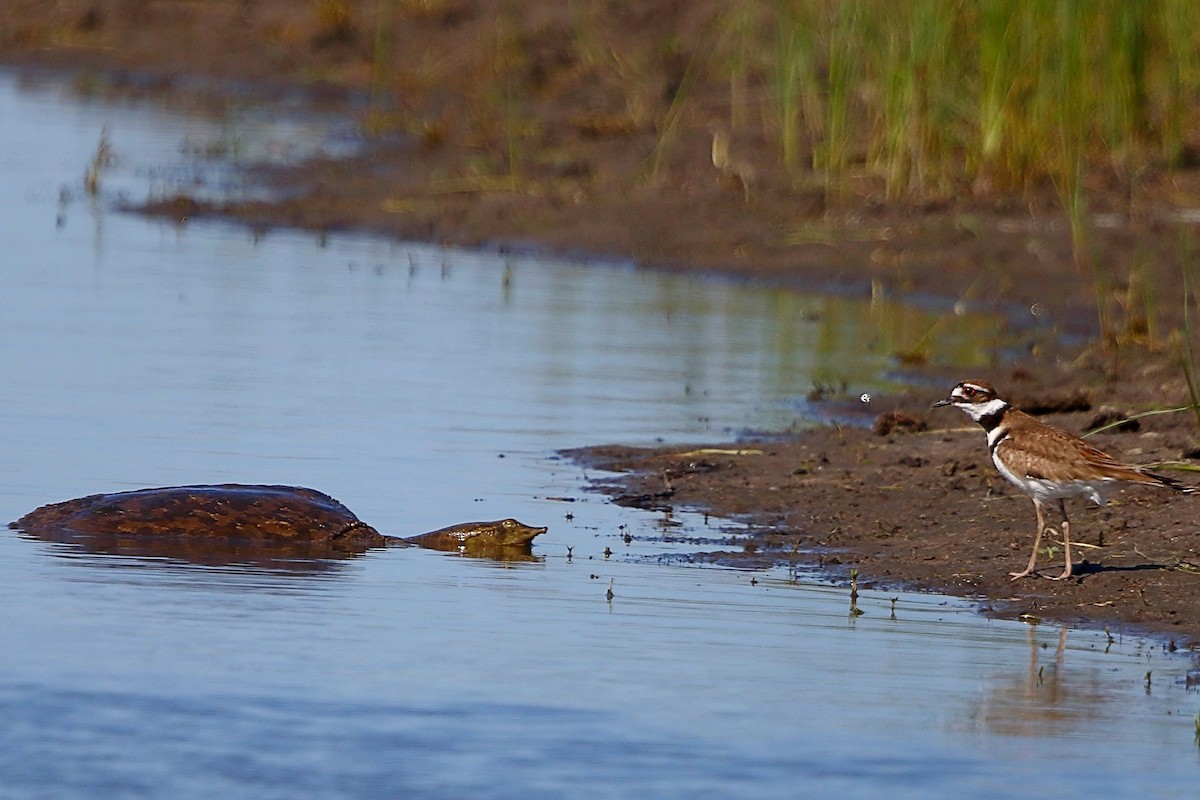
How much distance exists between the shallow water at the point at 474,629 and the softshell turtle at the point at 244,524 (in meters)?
0.18

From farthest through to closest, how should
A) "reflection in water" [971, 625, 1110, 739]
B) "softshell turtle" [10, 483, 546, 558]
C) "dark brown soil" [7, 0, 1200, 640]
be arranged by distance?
"dark brown soil" [7, 0, 1200, 640] < "softshell turtle" [10, 483, 546, 558] < "reflection in water" [971, 625, 1110, 739]

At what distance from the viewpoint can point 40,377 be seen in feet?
35.9

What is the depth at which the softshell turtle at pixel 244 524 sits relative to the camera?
7.82 meters

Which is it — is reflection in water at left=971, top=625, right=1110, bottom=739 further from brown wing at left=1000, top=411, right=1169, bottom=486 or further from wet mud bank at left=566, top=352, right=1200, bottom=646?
brown wing at left=1000, top=411, right=1169, bottom=486

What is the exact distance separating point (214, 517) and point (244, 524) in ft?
0.37

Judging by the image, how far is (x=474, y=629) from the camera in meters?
6.64

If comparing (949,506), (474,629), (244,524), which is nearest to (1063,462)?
(949,506)

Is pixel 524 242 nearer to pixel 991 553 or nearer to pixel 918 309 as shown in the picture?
pixel 918 309

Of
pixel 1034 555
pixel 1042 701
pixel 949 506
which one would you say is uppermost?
pixel 949 506

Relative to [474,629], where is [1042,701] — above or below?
below

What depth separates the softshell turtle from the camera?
7.82 metres

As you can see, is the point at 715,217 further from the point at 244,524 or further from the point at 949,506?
the point at 244,524

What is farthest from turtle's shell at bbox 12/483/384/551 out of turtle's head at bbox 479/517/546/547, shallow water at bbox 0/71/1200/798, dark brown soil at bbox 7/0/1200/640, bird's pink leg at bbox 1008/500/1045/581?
bird's pink leg at bbox 1008/500/1045/581

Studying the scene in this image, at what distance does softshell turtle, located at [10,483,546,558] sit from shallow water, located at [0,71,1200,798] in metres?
0.18
